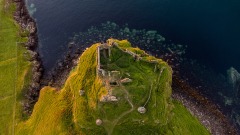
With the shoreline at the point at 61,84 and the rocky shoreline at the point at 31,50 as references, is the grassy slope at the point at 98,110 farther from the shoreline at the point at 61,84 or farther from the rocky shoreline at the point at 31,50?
the rocky shoreline at the point at 31,50

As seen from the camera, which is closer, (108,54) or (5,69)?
(108,54)

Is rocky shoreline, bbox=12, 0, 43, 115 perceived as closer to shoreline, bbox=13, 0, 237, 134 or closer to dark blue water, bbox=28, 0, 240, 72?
shoreline, bbox=13, 0, 237, 134

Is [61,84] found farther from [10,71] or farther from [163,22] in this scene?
[163,22]

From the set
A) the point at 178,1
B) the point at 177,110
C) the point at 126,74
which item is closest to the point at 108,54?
the point at 126,74

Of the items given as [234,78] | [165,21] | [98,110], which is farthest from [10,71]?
[234,78]

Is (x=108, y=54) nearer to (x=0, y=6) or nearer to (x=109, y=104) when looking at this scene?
(x=109, y=104)

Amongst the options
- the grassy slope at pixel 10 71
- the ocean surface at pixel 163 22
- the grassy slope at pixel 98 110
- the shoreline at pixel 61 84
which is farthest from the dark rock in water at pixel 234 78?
the grassy slope at pixel 10 71
